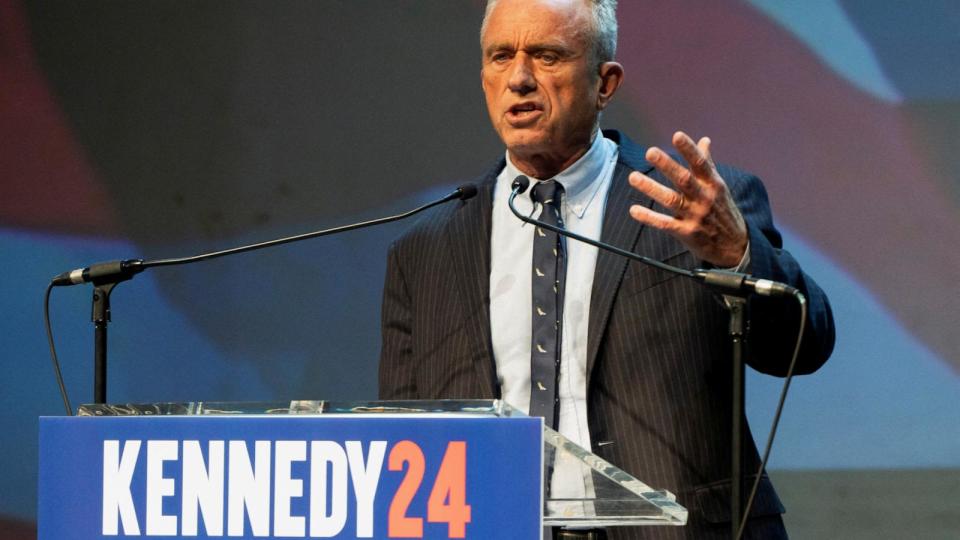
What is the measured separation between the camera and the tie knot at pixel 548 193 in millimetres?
2309

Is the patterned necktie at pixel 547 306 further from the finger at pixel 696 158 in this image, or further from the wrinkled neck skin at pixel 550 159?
the finger at pixel 696 158

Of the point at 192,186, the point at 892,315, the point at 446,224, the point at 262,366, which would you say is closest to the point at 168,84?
the point at 192,186

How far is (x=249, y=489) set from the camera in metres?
1.50

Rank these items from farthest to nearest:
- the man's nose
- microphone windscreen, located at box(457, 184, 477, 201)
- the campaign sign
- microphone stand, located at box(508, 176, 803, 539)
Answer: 1. the man's nose
2. microphone windscreen, located at box(457, 184, 477, 201)
3. microphone stand, located at box(508, 176, 803, 539)
4. the campaign sign

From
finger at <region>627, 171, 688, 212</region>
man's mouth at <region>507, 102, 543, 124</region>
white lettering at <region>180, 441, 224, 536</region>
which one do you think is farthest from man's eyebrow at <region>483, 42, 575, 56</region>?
white lettering at <region>180, 441, 224, 536</region>

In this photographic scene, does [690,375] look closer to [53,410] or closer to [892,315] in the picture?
[892,315]

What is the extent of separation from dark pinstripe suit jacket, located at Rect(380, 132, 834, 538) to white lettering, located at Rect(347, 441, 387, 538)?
2.20 ft

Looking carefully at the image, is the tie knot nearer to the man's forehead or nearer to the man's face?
the man's face

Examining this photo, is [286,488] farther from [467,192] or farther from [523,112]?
[523,112]

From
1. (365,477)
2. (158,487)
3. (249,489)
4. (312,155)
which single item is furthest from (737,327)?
(312,155)

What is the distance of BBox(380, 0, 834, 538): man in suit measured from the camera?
6.75ft

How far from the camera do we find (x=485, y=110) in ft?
11.7

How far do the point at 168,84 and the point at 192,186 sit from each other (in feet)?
1.04

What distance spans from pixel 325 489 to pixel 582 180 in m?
1.04
